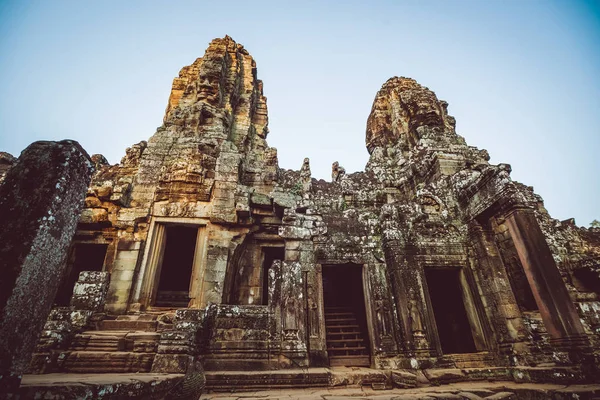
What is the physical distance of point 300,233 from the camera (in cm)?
741

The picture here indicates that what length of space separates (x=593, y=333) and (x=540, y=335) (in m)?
3.03

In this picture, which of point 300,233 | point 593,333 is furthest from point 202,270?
point 593,333

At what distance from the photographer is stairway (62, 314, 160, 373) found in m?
5.47

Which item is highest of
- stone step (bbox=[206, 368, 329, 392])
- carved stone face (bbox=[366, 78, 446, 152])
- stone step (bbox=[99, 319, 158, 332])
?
carved stone face (bbox=[366, 78, 446, 152])

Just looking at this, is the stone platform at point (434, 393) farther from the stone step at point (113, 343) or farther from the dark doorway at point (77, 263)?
the dark doorway at point (77, 263)

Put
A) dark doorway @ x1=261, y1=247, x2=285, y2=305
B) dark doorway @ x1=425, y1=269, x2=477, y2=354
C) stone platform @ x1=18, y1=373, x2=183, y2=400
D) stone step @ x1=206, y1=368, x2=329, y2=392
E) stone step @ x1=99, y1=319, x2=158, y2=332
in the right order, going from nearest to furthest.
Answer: stone platform @ x1=18, y1=373, x2=183, y2=400 < stone step @ x1=206, y1=368, x2=329, y2=392 < stone step @ x1=99, y1=319, x2=158, y2=332 < dark doorway @ x1=425, y1=269, x2=477, y2=354 < dark doorway @ x1=261, y1=247, x2=285, y2=305

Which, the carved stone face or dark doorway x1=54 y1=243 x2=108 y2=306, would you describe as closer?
dark doorway x1=54 y1=243 x2=108 y2=306

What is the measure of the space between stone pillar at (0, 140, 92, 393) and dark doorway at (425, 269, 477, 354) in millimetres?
8763

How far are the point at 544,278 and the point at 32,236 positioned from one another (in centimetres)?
879

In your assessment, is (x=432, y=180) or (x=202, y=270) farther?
(x=432, y=180)

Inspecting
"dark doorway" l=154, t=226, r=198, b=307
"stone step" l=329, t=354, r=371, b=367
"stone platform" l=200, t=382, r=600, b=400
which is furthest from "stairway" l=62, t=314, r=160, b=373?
"dark doorway" l=154, t=226, r=198, b=307

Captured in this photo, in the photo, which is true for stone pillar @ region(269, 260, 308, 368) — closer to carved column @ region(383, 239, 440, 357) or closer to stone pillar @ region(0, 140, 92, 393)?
carved column @ region(383, 239, 440, 357)

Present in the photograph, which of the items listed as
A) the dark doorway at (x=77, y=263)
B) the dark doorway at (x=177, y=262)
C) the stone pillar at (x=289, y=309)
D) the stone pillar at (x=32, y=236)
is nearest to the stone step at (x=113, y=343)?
the stone pillar at (x=289, y=309)

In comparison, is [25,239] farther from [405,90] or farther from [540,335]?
[405,90]
